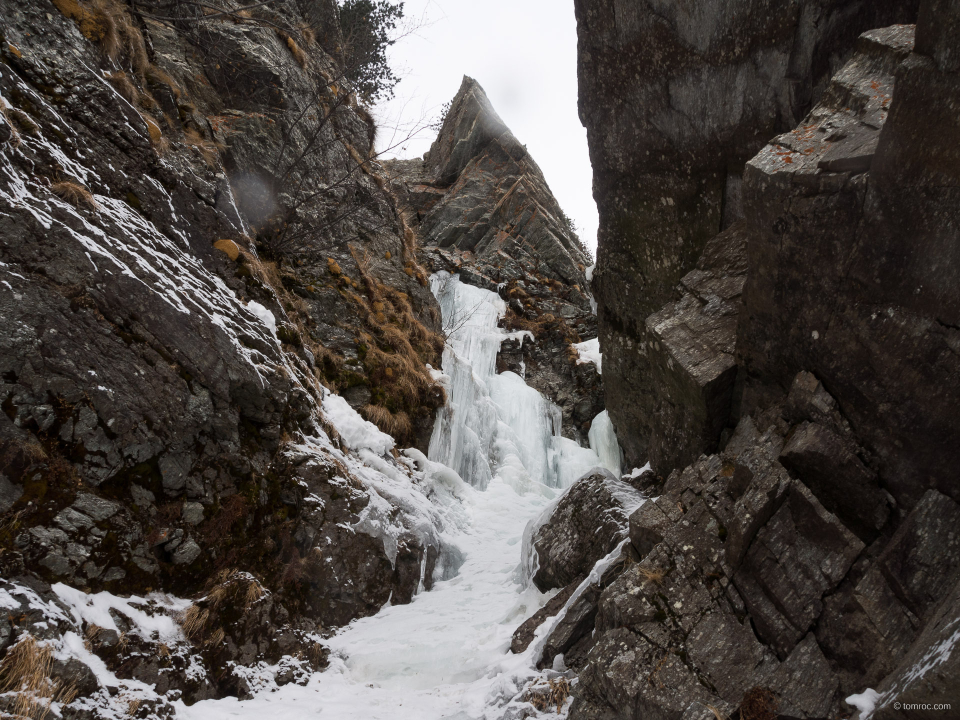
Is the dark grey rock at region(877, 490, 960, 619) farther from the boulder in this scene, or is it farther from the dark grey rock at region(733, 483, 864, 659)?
the boulder

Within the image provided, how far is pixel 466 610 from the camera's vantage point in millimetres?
6406

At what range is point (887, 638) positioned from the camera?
3164 mm

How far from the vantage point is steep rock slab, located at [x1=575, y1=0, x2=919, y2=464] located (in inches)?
207

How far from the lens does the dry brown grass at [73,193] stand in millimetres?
4914

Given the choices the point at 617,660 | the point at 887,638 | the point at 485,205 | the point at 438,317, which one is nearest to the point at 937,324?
the point at 887,638

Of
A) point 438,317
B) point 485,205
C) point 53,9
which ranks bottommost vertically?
point 438,317

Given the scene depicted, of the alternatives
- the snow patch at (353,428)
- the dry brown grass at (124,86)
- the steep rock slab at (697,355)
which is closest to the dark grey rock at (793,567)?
the steep rock slab at (697,355)

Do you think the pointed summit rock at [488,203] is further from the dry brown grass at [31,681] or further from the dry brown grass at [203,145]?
the dry brown grass at [31,681]

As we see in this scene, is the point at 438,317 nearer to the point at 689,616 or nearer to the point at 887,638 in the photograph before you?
the point at 689,616

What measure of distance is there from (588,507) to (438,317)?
7.56 m

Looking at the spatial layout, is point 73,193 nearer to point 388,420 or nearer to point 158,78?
point 158,78

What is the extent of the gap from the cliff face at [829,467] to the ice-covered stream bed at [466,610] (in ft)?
3.50

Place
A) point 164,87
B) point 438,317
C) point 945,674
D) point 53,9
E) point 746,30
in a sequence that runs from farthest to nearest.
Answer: point 438,317, point 164,87, point 53,9, point 746,30, point 945,674

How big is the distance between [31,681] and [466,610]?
13.8ft
